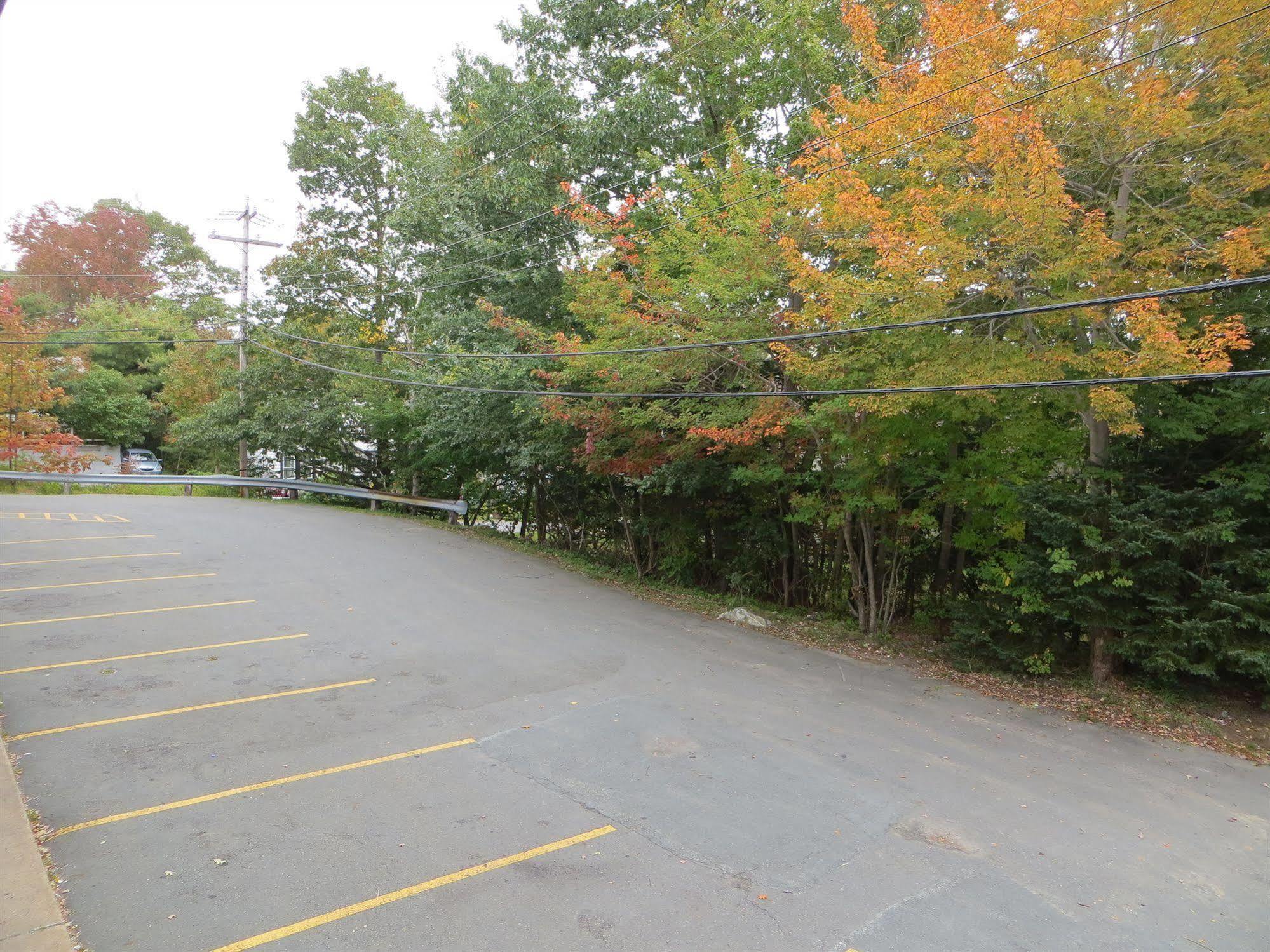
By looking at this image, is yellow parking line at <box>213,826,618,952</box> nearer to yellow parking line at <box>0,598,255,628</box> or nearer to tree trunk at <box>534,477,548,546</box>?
yellow parking line at <box>0,598,255,628</box>

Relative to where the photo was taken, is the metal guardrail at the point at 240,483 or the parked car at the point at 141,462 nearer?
the metal guardrail at the point at 240,483

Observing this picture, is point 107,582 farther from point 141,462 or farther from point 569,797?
point 141,462

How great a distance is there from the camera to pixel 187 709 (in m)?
6.42

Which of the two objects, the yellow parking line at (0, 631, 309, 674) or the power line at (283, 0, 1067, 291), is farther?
the yellow parking line at (0, 631, 309, 674)

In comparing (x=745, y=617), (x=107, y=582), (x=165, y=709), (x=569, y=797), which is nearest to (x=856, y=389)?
(x=745, y=617)

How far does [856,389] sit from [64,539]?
48.4 feet

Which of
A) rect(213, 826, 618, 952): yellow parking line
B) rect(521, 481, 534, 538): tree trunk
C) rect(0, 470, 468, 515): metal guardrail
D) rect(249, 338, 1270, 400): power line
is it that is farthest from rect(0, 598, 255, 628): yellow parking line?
rect(0, 470, 468, 515): metal guardrail

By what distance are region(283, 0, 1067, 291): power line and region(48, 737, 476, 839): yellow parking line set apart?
7746 mm

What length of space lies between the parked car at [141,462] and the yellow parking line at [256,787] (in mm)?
34452

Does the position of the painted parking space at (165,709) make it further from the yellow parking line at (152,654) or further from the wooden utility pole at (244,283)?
the wooden utility pole at (244,283)

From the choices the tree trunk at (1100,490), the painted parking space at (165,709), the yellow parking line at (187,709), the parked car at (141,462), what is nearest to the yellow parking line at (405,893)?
the painted parking space at (165,709)

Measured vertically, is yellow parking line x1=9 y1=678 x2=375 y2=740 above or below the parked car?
below

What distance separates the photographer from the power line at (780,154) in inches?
276

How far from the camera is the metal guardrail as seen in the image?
2164 cm
